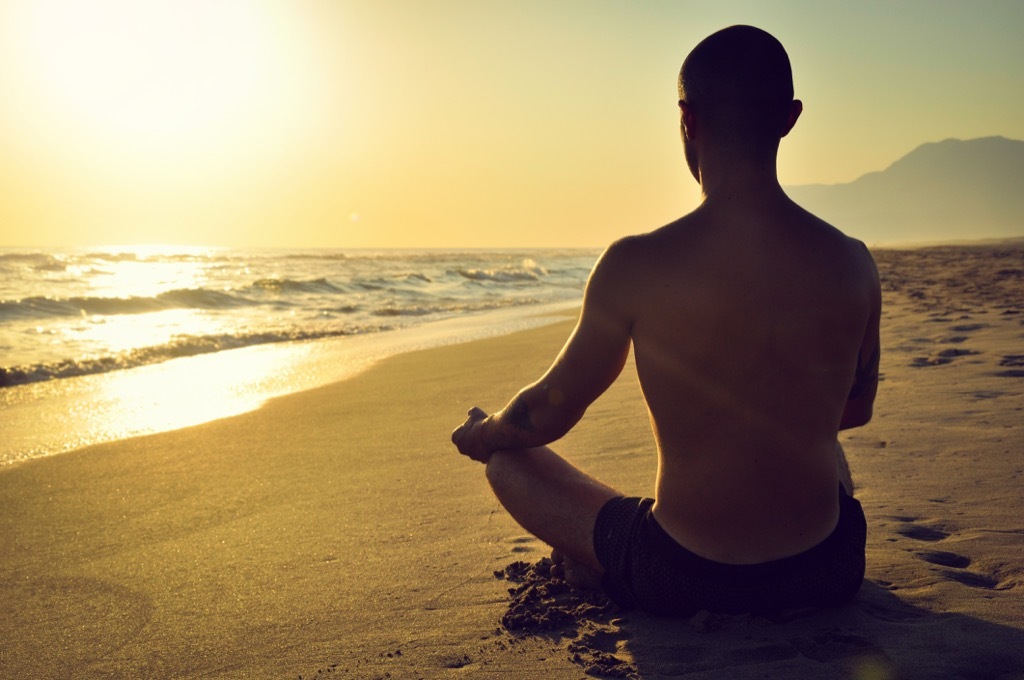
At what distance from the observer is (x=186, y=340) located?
37.2 feet

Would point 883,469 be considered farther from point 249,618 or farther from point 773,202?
point 249,618

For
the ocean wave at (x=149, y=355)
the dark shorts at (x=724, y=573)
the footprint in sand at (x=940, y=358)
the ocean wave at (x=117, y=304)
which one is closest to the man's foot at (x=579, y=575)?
the dark shorts at (x=724, y=573)

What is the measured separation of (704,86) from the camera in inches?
79.0

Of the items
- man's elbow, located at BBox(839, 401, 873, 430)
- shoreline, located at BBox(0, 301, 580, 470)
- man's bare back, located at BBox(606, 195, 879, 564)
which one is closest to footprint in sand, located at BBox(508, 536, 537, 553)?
man's bare back, located at BBox(606, 195, 879, 564)

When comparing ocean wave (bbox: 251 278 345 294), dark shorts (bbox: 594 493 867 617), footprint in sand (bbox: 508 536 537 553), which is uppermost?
ocean wave (bbox: 251 278 345 294)

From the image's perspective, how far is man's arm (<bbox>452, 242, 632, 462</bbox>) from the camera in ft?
6.81

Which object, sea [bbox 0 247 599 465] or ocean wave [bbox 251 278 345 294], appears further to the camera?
ocean wave [bbox 251 278 345 294]

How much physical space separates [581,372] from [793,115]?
0.82 meters

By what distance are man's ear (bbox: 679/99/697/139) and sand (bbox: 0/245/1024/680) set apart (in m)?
1.27

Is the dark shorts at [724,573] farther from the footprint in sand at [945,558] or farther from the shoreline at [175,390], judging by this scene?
the shoreline at [175,390]

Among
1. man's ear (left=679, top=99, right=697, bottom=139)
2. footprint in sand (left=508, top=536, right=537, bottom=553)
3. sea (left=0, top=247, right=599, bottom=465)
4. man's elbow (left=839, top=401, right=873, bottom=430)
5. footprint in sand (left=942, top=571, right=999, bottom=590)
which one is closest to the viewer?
man's ear (left=679, top=99, right=697, bottom=139)

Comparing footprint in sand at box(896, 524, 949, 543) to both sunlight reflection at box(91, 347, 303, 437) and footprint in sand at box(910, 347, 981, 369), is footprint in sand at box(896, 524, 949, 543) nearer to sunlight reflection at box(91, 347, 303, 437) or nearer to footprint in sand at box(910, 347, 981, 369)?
footprint in sand at box(910, 347, 981, 369)

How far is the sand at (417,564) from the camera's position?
2.19 metres

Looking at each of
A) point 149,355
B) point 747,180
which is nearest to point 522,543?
point 747,180
